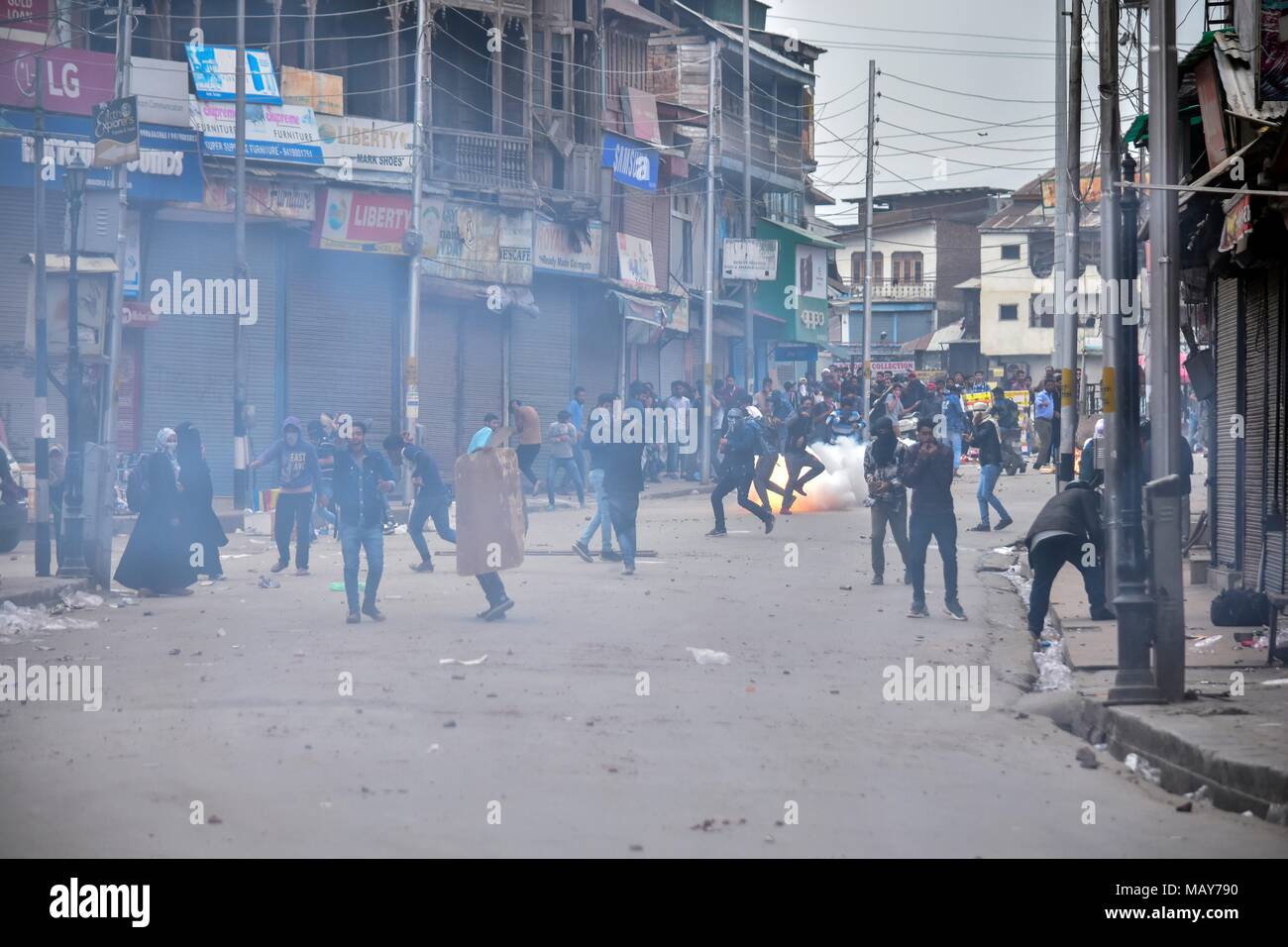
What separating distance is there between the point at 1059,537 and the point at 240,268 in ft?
56.9

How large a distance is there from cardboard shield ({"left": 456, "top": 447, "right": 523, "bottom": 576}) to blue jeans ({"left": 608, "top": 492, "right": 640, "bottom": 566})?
3.38m

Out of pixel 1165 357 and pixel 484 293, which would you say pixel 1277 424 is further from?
pixel 484 293

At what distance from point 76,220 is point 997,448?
12.6 m

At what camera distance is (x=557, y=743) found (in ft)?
28.8

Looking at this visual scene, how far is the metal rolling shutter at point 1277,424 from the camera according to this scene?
14.3 m

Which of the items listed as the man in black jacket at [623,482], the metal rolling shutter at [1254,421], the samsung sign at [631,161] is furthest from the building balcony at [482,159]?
the metal rolling shutter at [1254,421]

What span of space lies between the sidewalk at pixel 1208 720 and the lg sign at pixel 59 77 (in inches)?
771


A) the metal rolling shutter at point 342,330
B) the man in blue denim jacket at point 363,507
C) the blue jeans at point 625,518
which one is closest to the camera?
the man in blue denim jacket at point 363,507

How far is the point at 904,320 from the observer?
80.2 meters

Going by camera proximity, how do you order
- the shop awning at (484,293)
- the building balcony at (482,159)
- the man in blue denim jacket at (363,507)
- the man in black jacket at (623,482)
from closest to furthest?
the man in blue denim jacket at (363,507)
the man in black jacket at (623,482)
the shop awning at (484,293)
the building balcony at (482,159)

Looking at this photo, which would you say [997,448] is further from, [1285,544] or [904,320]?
[904,320]

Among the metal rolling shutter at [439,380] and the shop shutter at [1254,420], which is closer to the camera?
the shop shutter at [1254,420]

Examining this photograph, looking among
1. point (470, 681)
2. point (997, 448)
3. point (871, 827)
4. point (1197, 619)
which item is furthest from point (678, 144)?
point (871, 827)

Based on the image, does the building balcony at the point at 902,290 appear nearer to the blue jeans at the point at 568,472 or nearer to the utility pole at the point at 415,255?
the utility pole at the point at 415,255
